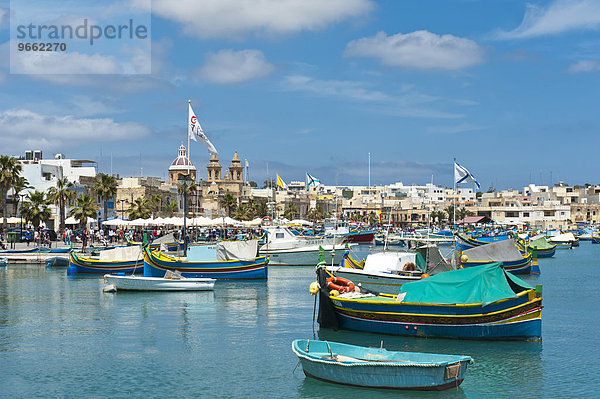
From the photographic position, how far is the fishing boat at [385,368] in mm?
17203

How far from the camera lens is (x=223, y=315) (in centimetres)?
3038

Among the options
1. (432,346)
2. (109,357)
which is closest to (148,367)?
(109,357)

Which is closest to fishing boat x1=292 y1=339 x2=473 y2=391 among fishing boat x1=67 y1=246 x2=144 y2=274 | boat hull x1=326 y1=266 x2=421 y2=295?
boat hull x1=326 y1=266 x2=421 y2=295

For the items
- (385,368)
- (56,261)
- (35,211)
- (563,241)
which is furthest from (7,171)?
(563,241)

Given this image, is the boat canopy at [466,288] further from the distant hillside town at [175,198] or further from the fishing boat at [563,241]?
the fishing boat at [563,241]

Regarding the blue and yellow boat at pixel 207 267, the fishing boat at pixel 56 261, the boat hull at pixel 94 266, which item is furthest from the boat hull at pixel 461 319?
the fishing boat at pixel 56 261

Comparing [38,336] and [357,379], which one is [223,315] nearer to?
[38,336]

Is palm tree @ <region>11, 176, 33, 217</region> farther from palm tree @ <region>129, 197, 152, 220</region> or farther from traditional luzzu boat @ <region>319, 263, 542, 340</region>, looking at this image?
traditional luzzu boat @ <region>319, 263, 542, 340</region>

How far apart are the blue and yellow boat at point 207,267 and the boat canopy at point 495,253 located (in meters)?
12.8

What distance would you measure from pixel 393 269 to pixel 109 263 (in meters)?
22.1

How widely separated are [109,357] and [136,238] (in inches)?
2210

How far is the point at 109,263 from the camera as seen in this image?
4794 cm

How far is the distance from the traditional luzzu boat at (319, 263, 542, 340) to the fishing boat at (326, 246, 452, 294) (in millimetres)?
5564

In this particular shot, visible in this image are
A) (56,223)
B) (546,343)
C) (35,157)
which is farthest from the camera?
(35,157)
